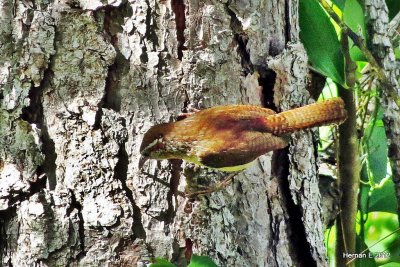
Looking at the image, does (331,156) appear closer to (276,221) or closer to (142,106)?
A: (276,221)

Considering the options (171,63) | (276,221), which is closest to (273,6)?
(171,63)

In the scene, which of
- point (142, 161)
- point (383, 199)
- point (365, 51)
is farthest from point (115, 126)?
point (383, 199)

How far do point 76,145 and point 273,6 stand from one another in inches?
23.9

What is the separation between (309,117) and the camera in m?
1.38

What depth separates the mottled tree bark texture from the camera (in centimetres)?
148

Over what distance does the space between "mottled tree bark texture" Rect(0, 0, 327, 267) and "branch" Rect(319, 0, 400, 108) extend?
0.39 metres

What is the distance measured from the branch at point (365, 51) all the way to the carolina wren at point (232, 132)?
52 cm

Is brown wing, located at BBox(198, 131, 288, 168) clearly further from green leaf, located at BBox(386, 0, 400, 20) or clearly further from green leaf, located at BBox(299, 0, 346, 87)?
green leaf, located at BBox(386, 0, 400, 20)

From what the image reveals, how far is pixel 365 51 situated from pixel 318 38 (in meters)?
0.16

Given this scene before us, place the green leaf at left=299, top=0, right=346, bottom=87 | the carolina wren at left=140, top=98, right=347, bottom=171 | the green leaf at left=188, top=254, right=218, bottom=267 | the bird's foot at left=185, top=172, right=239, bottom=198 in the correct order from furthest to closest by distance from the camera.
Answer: the green leaf at left=299, top=0, right=346, bottom=87, the bird's foot at left=185, top=172, right=239, bottom=198, the carolina wren at left=140, top=98, right=347, bottom=171, the green leaf at left=188, top=254, right=218, bottom=267

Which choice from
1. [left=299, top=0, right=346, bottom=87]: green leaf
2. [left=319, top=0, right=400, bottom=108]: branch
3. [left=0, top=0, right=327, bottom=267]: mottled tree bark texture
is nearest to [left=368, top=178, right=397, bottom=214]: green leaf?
[left=319, top=0, right=400, bottom=108]: branch

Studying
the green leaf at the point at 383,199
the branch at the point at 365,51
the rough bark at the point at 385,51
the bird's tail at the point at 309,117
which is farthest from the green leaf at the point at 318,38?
the green leaf at the point at 383,199

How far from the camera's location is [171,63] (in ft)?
4.98

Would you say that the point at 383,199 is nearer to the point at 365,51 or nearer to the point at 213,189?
the point at 365,51
